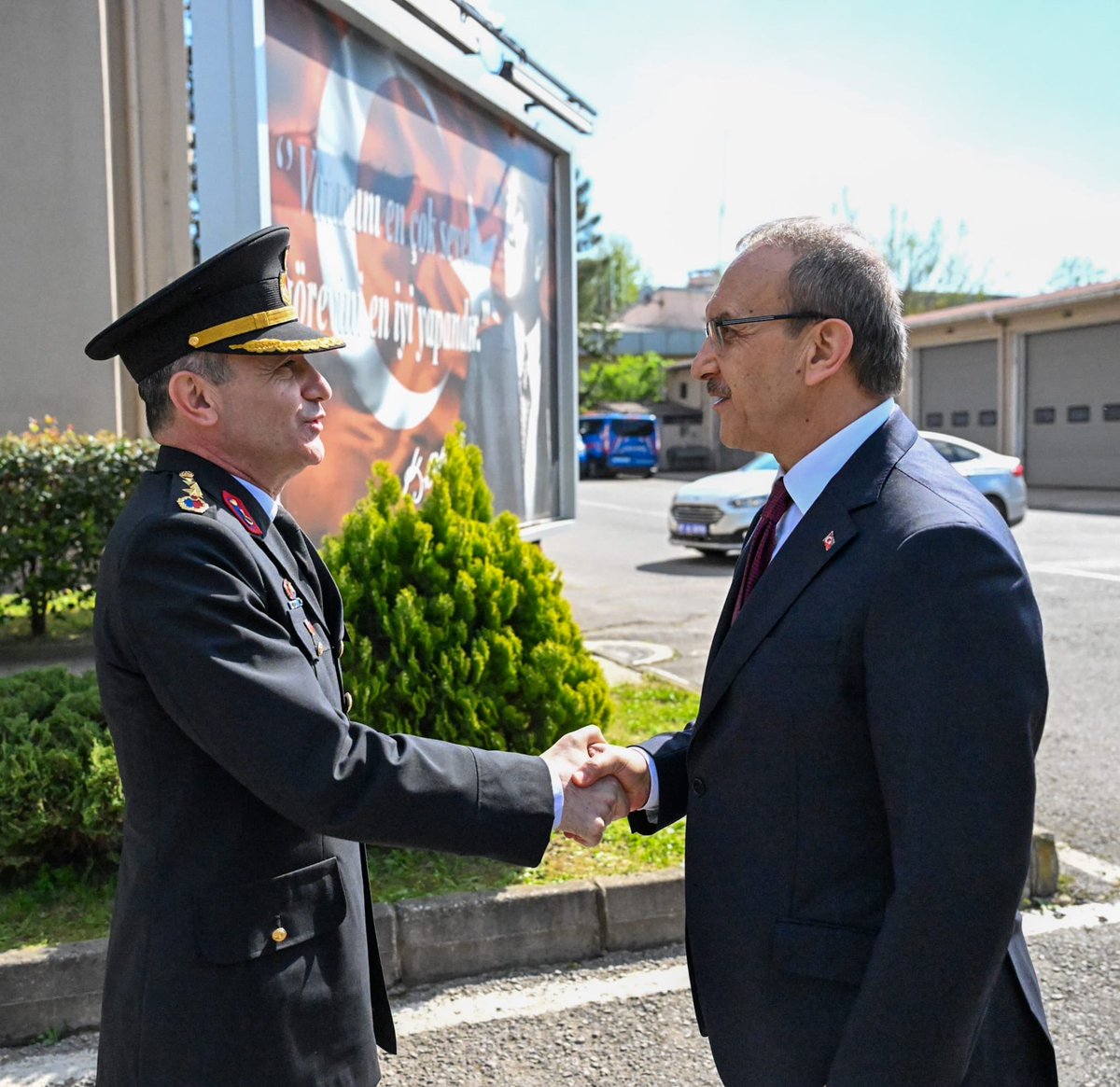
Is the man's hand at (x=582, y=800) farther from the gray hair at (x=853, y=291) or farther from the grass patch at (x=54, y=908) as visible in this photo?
the grass patch at (x=54, y=908)

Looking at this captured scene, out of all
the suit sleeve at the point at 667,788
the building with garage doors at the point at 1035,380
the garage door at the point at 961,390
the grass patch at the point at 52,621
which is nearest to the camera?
the suit sleeve at the point at 667,788

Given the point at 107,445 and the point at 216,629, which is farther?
the point at 107,445

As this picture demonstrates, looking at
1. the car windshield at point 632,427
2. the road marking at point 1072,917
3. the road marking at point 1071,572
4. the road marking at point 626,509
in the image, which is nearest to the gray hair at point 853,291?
the road marking at point 1072,917

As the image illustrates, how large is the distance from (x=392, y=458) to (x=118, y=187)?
4.22 meters

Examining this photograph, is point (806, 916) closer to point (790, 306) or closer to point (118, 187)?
point (790, 306)

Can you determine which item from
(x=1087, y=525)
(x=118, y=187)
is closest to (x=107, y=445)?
(x=118, y=187)

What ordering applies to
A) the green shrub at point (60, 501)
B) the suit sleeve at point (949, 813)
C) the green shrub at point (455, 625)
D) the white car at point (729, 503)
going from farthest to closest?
the white car at point (729, 503)
the green shrub at point (60, 501)
the green shrub at point (455, 625)
the suit sleeve at point (949, 813)

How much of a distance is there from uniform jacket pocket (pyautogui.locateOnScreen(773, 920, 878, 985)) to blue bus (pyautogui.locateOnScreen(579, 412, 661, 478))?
37.1 metres

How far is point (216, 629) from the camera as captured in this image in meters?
1.62

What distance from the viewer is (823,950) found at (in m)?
1.58

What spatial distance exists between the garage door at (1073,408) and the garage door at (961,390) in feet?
4.28

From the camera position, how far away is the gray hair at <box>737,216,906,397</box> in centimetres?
172

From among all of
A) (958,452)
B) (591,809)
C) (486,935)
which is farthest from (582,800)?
(958,452)

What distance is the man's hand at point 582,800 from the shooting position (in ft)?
6.68
